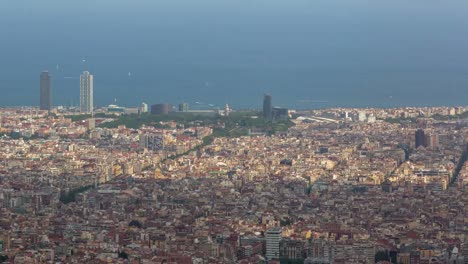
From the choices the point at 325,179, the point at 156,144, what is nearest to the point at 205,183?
the point at 325,179

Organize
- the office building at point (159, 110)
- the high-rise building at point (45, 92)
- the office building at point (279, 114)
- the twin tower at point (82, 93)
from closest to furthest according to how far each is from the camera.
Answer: the office building at point (279, 114) < the office building at point (159, 110) < the high-rise building at point (45, 92) < the twin tower at point (82, 93)

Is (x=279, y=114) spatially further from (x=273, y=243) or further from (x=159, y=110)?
(x=273, y=243)

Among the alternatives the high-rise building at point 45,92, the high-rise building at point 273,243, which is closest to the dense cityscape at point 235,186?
the high-rise building at point 273,243

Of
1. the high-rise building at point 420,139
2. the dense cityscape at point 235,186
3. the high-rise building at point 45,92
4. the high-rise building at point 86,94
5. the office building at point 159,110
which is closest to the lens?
the dense cityscape at point 235,186

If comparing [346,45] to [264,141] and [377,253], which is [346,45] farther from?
[377,253]

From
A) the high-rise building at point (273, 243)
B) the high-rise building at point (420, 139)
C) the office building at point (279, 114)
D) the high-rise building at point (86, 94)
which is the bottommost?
the high-rise building at point (273, 243)

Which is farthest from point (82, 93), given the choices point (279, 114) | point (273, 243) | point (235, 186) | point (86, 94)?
point (273, 243)

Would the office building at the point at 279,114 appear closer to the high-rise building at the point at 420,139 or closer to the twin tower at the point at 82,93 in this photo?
the twin tower at the point at 82,93
